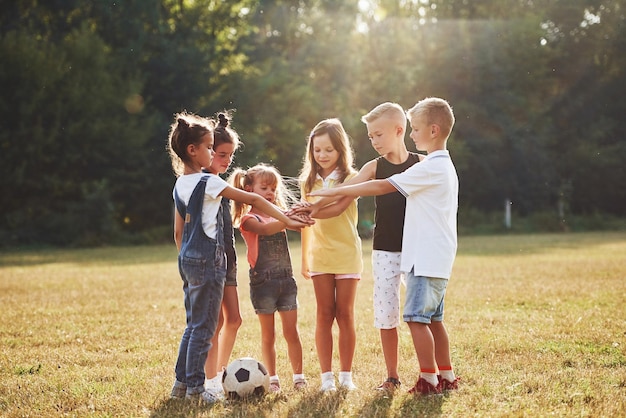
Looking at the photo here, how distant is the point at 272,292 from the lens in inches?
208

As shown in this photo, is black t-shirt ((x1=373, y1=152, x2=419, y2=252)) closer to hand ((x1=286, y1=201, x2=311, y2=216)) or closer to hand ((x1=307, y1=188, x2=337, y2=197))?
hand ((x1=307, y1=188, x2=337, y2=197))

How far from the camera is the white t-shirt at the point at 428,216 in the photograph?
15.4 ft

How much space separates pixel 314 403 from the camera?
4660mm

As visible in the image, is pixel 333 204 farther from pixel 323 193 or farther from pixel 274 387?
pixel 274 387

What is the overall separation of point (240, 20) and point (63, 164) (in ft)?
45.2

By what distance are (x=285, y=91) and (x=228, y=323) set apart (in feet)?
95.8

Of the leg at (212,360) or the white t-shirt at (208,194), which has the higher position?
the white t-shirt at (208,194)

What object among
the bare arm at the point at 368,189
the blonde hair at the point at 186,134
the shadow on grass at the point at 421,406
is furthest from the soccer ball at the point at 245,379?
the blonde hair at the point at 186,134

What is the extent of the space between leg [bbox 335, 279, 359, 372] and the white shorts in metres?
0.21

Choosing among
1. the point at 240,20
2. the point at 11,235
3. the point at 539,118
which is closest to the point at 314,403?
the point at 11,235

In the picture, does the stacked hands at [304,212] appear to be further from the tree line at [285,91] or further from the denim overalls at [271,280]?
the tree line at [285,91]

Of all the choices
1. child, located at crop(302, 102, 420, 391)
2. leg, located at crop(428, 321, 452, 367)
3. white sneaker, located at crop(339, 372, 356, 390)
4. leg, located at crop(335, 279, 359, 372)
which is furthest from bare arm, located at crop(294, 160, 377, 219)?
white sneaker, located at crop(339, 372, 356, 390)

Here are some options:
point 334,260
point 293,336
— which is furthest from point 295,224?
point 293,336

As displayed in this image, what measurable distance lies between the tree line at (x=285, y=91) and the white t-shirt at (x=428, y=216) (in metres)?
21.7
